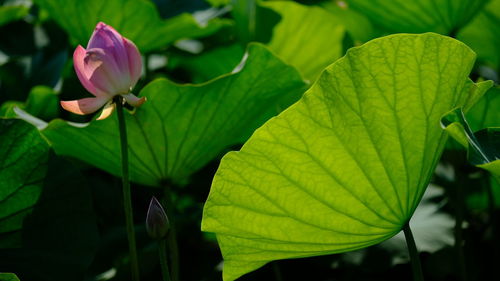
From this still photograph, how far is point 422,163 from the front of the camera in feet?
2.99

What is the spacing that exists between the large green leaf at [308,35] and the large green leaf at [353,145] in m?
0.83

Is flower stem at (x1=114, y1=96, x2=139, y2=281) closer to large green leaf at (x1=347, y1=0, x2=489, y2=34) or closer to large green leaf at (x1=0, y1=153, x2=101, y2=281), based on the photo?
large green leaf at (x1=0, y1=153, x2=101, y2=281)

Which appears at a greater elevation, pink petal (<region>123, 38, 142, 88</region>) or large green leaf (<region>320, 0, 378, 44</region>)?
pink petal (<region>123, 38, 142, 88</region>)

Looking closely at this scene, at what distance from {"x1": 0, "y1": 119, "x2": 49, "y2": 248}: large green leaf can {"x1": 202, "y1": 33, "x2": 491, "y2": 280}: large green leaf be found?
35 centimetres

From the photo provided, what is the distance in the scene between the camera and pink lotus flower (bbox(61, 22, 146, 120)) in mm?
982

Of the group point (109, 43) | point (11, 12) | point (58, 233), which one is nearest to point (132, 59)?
point (109, 43)

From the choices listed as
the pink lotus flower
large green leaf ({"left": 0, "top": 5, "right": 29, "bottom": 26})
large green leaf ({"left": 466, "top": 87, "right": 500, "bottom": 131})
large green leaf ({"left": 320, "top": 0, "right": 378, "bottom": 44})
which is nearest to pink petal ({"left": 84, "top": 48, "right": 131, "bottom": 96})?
the pink lotus flower

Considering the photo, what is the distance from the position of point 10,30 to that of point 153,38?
53 centimetres

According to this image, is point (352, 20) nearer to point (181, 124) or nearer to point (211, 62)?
point (211, 62)

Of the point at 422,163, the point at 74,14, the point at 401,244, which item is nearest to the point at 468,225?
the point at 401,244

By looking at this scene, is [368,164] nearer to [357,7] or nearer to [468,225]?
[468,225]

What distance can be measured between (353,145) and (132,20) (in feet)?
2.89

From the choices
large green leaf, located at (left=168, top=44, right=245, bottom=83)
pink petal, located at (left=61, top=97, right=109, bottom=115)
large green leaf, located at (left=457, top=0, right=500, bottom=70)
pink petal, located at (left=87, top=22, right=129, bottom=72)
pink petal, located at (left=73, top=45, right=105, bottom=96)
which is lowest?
large green leaf, located at (left=168, top=44, right=245, bottom=83)

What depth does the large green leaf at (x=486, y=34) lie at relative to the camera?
1693mm
